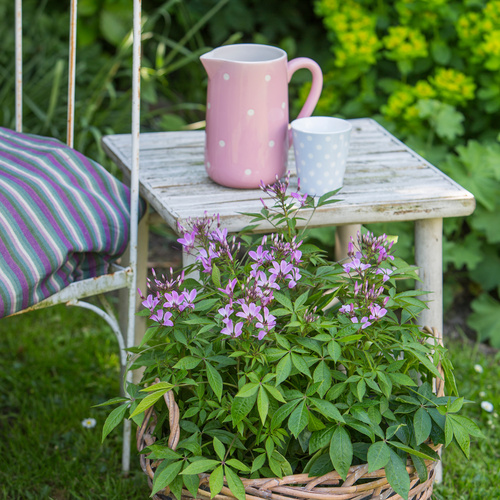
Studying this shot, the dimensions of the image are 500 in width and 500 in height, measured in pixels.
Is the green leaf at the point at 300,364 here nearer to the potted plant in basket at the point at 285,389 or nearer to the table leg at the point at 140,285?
the potted plant in basket at the point at 285,389

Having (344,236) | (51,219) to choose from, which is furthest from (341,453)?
(344,236)

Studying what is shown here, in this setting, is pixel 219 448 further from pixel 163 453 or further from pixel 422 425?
pixel 422 425

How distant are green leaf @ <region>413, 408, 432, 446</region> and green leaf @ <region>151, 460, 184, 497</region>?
0.32 metres

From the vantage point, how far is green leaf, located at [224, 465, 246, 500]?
92cm

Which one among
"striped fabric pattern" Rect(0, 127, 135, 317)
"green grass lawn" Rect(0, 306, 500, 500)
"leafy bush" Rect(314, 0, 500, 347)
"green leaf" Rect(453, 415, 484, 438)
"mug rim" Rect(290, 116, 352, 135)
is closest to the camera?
"green leaf" Rect(453, 415, 484, 438)

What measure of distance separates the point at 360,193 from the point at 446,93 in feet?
3.56

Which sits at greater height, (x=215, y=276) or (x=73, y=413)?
(x=215, y=276)

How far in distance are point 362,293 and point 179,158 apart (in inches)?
24.9

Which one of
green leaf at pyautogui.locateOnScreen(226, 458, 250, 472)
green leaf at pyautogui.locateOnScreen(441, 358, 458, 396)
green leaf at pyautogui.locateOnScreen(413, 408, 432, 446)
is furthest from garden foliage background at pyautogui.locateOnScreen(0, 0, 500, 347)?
green leaf at pyautogui.locateOnScreen(226, 458, 250, 472)

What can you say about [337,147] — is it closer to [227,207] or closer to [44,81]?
[227,207]

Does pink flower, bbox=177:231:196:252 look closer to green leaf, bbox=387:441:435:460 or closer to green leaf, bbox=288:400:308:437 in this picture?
green leaf, bbox=288:400:308:437

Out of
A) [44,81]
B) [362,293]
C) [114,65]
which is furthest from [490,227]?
[44,81]

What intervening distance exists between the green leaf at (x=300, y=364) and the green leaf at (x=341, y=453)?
0.33 ft

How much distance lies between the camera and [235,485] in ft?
3.05
